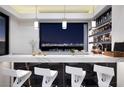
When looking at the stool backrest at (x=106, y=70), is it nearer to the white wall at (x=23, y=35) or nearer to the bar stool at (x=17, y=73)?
the bar stool at (x=17, y=73)

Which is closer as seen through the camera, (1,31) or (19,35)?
(1,31)

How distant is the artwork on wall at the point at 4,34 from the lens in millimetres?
8323

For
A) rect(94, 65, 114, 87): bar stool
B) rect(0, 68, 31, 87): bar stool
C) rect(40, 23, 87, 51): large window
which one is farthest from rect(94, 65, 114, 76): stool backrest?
rect(40, 23, 87, 51): large window

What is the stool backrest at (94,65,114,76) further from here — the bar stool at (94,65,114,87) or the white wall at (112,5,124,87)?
the white wall at (112,5,124,87)

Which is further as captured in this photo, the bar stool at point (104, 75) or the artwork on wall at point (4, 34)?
the artwork on wall at point (4, 34)

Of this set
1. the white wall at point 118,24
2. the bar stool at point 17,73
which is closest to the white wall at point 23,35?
the white wall at point 118,24

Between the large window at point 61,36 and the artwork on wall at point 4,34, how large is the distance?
1693mm

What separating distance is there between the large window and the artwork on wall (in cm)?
169

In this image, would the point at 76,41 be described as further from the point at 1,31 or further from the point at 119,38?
the point at 119,38

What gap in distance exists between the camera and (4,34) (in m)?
8.72

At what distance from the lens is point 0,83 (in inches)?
173
